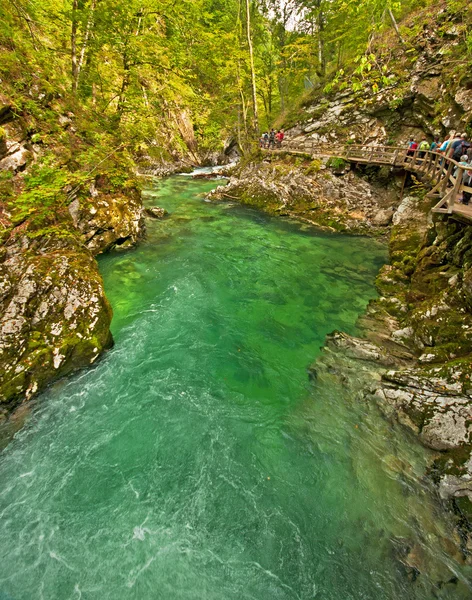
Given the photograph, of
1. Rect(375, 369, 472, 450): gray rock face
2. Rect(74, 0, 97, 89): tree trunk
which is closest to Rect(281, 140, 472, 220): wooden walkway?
Rect(375, 369, 472, 450): gray rock face

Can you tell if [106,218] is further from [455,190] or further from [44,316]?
[455,190]

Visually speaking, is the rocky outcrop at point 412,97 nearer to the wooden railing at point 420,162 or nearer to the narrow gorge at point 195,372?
the narrow gorge at point 195,372

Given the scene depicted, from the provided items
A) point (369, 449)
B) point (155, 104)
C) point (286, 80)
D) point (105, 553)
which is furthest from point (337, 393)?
point (286, 80)

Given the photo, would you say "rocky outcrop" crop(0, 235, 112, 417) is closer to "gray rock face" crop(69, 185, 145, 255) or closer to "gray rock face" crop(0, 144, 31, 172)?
"gray rock face" crop(0, 144, 31, 172)

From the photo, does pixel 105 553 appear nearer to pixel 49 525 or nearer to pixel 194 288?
pixel 49 525

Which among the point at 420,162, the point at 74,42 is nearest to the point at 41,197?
the point at 74,42

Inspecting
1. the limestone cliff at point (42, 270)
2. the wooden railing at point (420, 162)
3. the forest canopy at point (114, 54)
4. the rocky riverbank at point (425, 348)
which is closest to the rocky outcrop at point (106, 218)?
the limestone cliff at point (42, 270)
